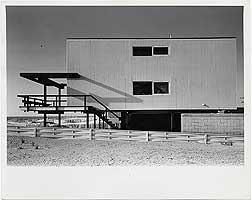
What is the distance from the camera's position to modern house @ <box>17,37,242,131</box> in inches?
592

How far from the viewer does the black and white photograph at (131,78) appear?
13.9 meters

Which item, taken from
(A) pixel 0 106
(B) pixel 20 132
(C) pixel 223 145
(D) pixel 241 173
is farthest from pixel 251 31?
(B) pixel 20 132

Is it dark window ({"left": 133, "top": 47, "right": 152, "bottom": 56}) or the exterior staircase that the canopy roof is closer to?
the exterior staircase

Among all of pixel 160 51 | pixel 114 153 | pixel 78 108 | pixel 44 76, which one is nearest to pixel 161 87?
pixel 160 51

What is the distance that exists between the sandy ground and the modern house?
155 cm

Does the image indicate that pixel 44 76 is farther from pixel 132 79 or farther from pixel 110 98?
pixel 132 79

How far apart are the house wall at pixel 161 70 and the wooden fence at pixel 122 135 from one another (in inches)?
43.5

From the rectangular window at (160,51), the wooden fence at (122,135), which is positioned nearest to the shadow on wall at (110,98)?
the wooden fence at (122,135)

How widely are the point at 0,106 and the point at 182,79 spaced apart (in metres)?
8.16

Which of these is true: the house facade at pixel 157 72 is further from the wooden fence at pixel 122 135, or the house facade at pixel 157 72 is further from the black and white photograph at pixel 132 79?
the wooden fence at pixel 122 135

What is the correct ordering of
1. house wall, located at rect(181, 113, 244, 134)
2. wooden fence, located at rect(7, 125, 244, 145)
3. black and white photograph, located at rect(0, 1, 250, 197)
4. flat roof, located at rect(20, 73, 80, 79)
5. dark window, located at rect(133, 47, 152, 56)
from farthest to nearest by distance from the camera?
dark window, located at rect(133, 47, 152, 56)
house wall, located at rect(181, 113, 244, 134)
wooden fence, located at rect(7, 125, 244, 145)
black and white photograph, located at rect(0, 1, 250, 197)
flat roof, located at rect(20, 73, 80, 79)

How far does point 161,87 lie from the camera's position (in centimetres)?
1522

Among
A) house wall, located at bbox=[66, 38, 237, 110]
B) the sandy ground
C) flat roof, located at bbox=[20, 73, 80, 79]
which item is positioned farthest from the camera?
house wall, located at bbox=[66, 38, 237, 110]

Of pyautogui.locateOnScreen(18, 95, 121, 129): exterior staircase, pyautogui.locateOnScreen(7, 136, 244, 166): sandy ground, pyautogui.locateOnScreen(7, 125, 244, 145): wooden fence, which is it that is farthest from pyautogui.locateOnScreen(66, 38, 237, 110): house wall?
pyautogui.locateOnScreen(7, 136, 244, 166): sandy ground
